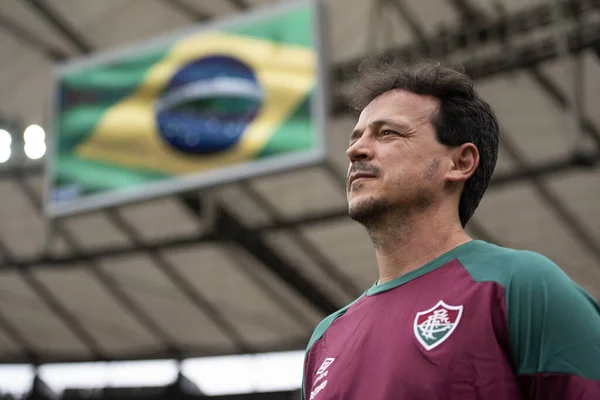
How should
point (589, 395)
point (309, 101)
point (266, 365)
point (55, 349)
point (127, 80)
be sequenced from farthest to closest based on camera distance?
point (55, 349), point (266, 365), point (127, 80), point (309, 101), point (589, 395)

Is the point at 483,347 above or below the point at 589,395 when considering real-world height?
above

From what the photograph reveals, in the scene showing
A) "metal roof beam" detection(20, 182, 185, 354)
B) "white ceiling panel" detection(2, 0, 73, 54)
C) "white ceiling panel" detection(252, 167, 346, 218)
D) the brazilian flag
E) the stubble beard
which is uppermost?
"white ceiling panel" detection(2, 0, 73, 54)

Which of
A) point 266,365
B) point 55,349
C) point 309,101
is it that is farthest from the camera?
point 55,349

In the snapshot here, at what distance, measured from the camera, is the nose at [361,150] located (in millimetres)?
1892

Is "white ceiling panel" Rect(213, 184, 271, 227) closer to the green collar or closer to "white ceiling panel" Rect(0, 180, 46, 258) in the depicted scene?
"white ceiling panel" Rect(0, 180, 46, 258)

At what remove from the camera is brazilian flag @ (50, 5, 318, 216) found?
7438mm

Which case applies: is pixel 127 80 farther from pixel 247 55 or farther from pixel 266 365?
pixel 266 365

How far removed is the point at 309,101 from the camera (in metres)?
7.25

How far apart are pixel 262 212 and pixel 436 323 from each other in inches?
436

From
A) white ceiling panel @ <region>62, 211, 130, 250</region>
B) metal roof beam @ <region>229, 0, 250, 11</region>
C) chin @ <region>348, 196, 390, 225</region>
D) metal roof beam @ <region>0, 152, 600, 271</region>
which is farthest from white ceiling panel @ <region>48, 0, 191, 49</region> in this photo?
chin @ <region>348, 196, 390, 225</region>

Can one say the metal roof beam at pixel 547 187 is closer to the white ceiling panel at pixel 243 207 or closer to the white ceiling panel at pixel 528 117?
the white ceiling panel at pixel 528 117

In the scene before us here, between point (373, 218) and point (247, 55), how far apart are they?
6.16 m

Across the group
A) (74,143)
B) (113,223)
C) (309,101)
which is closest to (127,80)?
(74,143)

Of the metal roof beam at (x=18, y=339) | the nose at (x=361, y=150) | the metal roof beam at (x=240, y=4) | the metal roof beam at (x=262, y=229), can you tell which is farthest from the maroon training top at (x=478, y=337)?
the metal roof beam at (x=18, y=339)
